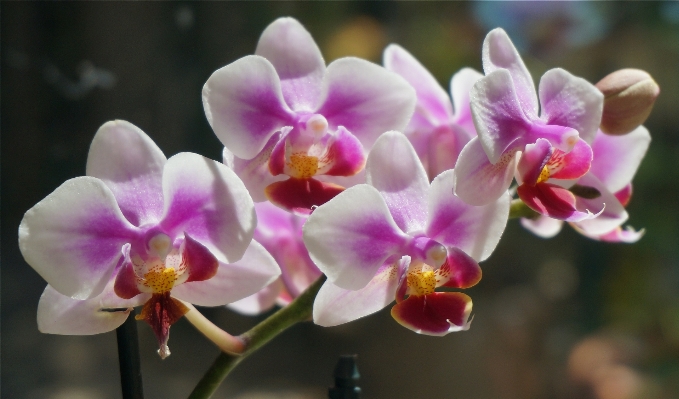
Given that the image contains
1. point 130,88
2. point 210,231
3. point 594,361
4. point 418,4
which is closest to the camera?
point 210,231

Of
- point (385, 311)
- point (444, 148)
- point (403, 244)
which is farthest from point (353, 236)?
point (385, 311)

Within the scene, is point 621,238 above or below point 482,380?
above

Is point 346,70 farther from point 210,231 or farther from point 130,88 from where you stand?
point 130,88

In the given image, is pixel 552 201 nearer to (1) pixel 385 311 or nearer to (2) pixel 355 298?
(2) pixel 355 298

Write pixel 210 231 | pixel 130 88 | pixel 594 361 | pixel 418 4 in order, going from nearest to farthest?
pixel 210 231 → pixel 130 88 → pixel 418 4 → pixel 594 361

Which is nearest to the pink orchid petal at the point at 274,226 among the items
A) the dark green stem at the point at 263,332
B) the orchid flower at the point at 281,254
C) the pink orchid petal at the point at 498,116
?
the orchid flower at the point at 281,254

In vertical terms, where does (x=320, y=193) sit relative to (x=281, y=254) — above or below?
above

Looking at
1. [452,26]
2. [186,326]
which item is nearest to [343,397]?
[186,326]

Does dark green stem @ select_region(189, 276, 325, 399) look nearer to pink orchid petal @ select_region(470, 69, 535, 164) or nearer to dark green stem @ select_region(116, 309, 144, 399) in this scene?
dark green stem @ select_region(116, 309, 144, 399)
